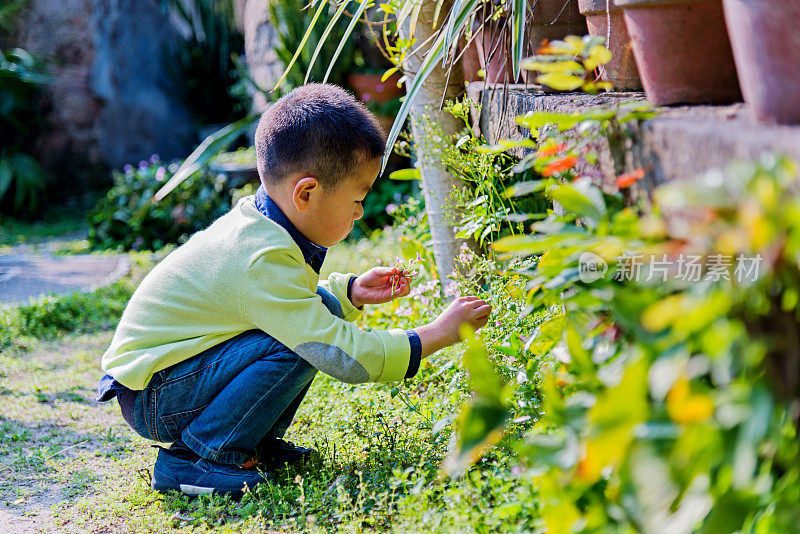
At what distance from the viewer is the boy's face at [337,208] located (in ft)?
6.69

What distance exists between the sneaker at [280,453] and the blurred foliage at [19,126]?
625 cm

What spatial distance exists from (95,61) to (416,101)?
253 inches

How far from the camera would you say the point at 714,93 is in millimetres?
1468

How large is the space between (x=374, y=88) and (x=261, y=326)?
386 centimetres

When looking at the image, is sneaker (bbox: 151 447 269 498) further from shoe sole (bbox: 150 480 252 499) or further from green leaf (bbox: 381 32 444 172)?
green leaf (bbox: 381 32 444 172)

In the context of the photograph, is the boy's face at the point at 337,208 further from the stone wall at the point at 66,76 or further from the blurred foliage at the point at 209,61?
the stone wall at the point at 66,76

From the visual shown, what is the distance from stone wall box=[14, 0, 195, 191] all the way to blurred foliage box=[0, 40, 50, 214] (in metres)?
0.14

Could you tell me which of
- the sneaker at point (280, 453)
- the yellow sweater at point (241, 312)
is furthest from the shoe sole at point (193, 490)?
the yellow sweater at point (241, 312)

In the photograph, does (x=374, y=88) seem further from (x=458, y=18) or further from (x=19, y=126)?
(x=19, y=126)

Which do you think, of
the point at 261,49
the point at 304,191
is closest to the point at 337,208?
the point at 304,191

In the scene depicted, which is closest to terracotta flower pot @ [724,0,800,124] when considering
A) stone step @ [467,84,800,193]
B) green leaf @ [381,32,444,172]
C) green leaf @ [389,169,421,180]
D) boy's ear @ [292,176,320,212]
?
stone step @ [467,84,800,193]

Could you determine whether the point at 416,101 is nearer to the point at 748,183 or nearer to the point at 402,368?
the point at 402,368

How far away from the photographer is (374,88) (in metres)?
5.48

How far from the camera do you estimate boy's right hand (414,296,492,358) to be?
1883 mm
